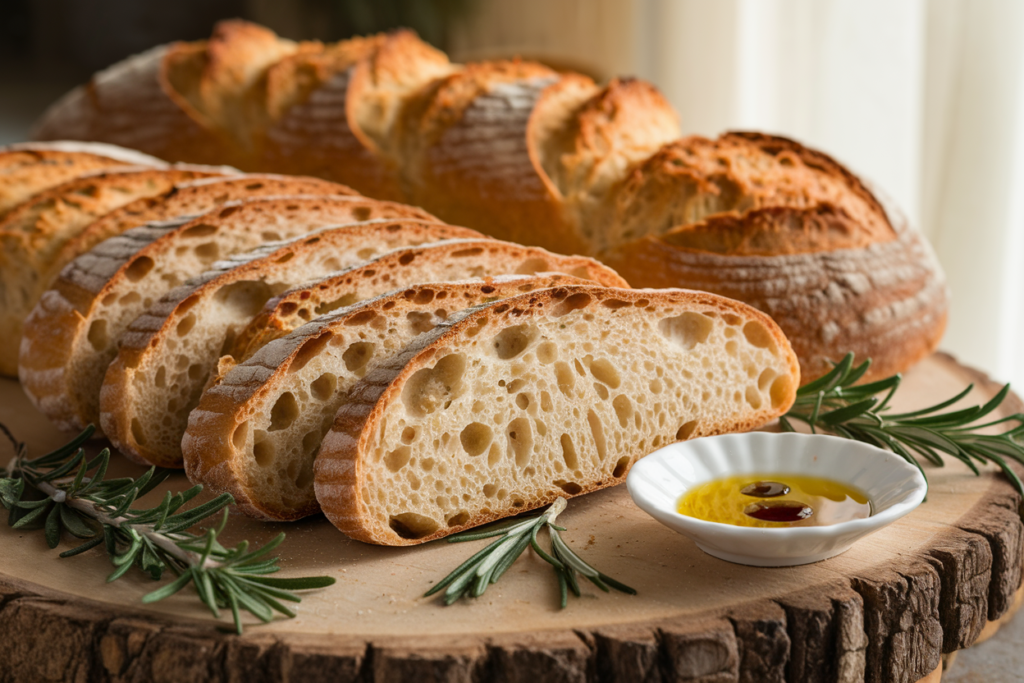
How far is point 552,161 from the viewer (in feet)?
10.3

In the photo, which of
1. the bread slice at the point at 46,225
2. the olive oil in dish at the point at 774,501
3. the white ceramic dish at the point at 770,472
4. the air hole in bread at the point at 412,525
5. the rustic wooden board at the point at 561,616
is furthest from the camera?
the bread slice at the point at 46,225

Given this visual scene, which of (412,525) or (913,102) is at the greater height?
(913,102)

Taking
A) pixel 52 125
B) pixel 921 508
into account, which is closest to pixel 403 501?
pixel 921 508

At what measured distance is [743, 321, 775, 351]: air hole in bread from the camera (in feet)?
7.31

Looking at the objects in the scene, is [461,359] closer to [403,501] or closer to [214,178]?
[403,501]

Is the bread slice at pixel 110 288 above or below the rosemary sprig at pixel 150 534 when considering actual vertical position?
above

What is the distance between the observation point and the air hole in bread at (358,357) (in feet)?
6.59

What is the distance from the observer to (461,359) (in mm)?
1911

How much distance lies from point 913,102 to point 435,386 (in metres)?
3.40

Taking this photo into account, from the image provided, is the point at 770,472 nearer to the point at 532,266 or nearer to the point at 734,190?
the point at 532,266

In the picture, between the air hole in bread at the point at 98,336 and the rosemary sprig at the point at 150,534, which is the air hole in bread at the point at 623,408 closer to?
the rosemary sprig at the point at 150,534

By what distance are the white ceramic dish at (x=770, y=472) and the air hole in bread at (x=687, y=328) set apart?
0.28 meters

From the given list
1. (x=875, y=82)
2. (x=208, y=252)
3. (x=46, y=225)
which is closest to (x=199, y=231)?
(x=208, y=252)

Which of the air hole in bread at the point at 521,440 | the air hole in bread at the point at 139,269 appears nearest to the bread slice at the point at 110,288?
the air hole in bread at the point at 139,269
